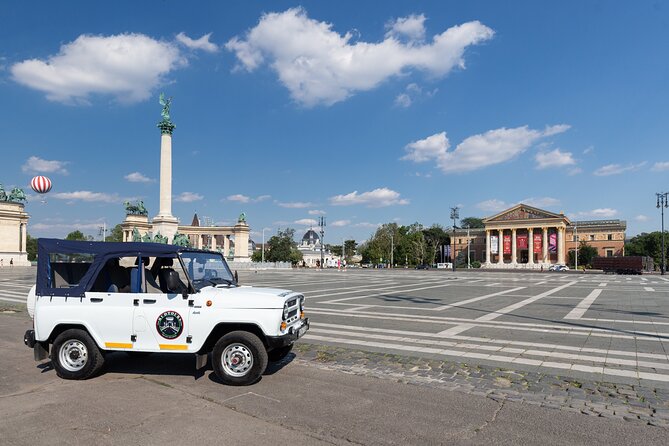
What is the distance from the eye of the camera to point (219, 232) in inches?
4240

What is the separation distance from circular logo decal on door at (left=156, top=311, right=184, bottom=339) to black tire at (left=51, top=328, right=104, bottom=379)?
1.09 m

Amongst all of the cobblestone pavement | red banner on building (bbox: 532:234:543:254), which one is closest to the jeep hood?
the cobblestone pavement

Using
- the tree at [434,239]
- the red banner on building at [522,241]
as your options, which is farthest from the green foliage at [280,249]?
the red banner on building at [522,241]

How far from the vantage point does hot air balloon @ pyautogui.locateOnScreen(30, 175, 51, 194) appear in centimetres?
5097

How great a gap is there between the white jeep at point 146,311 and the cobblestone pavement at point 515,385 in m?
1.77

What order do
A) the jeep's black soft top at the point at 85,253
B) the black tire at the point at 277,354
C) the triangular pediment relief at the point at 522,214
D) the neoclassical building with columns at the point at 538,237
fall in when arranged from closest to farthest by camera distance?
1. the jeep's black soft top at the point at 85,253
2. the black tire at the point at 277,354
3. the neoclassical building with columns at the point at 538,237
4. the triangular pediment relief at the point at 522,214

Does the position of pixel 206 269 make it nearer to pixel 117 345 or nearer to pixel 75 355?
pixel 117 345

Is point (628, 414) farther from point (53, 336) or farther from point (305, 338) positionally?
point (53, 336)

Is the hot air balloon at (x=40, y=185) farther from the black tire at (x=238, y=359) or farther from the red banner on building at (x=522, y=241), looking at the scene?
the red banner on building at (x=522, y=241)

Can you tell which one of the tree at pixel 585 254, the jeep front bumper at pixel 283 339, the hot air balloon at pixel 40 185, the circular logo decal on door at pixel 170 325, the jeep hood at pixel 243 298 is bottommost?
the tree at pixel 585 254

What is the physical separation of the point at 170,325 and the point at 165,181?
55.9 meters

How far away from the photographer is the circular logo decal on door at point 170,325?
6750 millimetres

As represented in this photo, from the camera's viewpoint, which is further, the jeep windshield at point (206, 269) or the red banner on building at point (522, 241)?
the red banner on building at point (522, 241)

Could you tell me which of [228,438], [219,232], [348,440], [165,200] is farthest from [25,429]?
[219,232]
